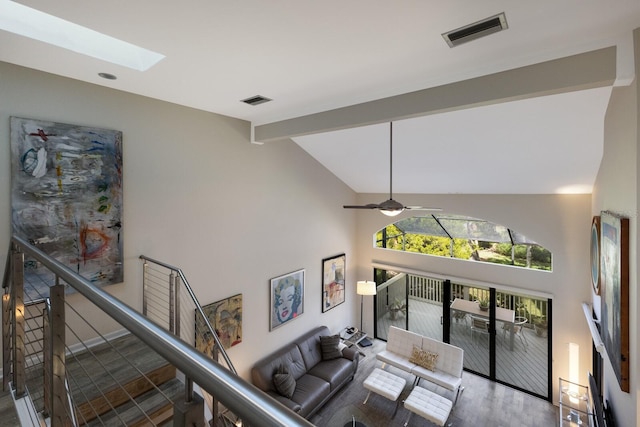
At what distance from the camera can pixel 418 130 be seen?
13.6ft

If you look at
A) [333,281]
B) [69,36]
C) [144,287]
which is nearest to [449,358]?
[333,281]

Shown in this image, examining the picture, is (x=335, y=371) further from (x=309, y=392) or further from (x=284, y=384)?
(x=284, y=384)

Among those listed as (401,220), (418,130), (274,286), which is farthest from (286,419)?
(401,220)

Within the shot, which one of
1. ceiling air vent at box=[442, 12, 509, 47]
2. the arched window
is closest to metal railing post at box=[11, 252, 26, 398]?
ceiling air vent at box=[442, 12, 509, 47]

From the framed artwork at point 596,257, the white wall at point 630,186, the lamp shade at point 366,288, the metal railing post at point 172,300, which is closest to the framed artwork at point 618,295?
the white wall at point 630,186

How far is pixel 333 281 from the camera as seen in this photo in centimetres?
675

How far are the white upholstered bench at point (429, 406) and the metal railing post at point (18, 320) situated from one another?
4.73m

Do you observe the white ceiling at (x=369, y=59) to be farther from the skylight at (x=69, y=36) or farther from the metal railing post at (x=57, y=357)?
the metal railing post at (x=57, y=357)

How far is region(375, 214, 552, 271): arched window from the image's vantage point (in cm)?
562

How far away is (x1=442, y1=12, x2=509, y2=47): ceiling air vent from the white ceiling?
2.5 inches

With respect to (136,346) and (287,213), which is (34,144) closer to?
(136,346)

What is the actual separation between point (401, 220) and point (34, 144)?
6.15 m

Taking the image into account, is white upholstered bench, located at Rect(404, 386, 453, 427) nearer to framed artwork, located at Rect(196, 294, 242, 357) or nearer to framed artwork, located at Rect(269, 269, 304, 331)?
framed artwork, located at Rect(269, 269, 304, 331)

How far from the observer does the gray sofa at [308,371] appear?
481cm
